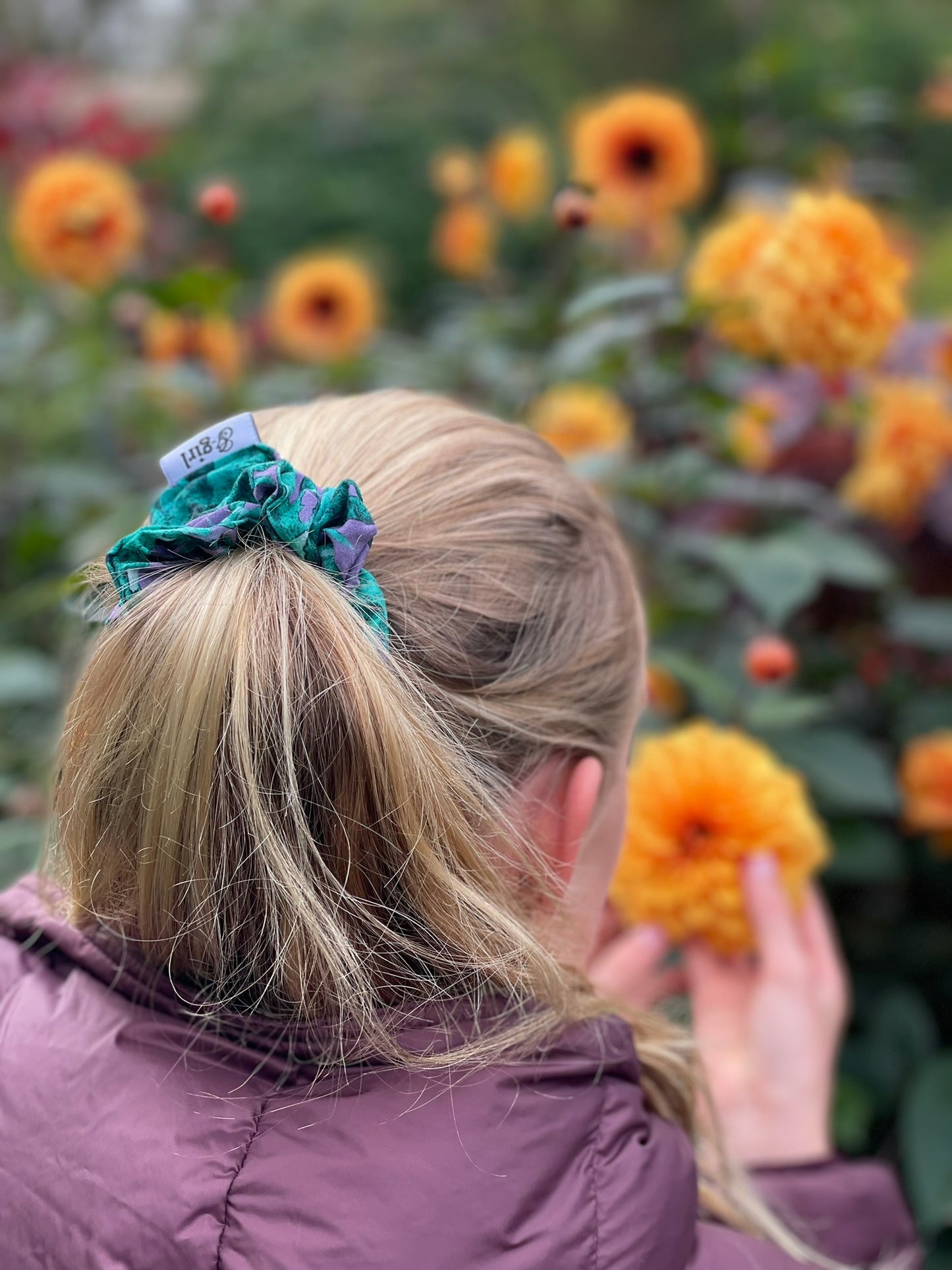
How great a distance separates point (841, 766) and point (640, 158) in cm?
90

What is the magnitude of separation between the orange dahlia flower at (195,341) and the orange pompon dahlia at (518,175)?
2.17ft

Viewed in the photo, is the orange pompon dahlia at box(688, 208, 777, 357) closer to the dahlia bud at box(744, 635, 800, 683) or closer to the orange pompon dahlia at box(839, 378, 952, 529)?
the orange pompon dahlia at box(839, 378, 952, 529)

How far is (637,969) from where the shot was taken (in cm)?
100

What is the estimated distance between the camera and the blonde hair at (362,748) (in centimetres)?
60

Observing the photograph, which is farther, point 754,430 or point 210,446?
point 754,430

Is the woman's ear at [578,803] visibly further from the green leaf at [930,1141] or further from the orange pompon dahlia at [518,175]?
the orange pompon dahlia at [518,175]

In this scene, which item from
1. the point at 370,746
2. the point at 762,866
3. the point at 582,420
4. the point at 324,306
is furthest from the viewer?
the point at 324,306

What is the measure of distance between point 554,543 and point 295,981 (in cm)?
34

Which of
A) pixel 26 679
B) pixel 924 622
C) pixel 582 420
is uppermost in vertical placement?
pixel 582 420

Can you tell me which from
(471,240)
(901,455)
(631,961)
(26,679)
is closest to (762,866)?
(631,961)

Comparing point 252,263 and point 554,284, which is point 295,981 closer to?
point 554,284

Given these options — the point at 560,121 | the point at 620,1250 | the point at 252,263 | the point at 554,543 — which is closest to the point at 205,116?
the point at 252,263

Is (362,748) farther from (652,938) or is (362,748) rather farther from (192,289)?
(192,289)

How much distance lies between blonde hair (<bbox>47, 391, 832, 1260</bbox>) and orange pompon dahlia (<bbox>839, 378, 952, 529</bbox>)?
71cm
